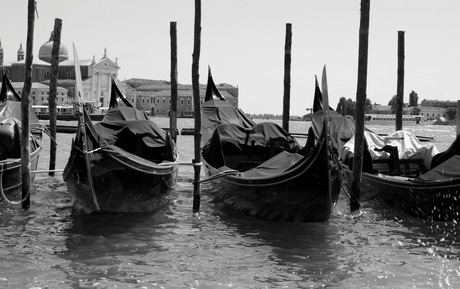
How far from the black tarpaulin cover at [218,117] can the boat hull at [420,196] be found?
13.3 feet

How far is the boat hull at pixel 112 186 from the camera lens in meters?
8.14

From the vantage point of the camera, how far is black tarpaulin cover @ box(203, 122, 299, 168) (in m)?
10.7

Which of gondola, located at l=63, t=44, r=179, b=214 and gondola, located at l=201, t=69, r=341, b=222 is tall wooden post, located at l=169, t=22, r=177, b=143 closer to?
gondola, located at l=201, t=69, r=341, b=222

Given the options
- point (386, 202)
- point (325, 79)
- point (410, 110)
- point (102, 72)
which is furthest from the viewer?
point (410, 110)

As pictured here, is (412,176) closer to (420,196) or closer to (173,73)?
(420,196)

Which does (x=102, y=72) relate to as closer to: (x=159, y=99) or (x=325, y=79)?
(x=159, y=99)

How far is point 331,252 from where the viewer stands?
7.20m

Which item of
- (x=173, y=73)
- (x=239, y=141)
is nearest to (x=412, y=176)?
(x=239, y=141)

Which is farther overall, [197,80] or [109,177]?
[197,80]

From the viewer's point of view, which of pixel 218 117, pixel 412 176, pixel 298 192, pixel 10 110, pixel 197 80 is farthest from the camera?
pixel 218 117

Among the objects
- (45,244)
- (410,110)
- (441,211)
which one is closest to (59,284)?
(45,244)

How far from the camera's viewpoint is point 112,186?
8.25m

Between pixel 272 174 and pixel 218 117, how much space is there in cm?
525

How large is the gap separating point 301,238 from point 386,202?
6.70 ft
